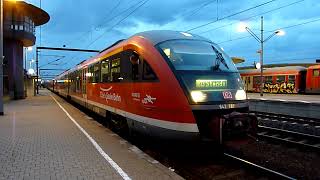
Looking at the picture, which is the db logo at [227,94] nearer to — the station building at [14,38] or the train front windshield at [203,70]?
the train front windshield at [203,70]

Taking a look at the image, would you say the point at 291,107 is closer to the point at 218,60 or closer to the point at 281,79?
the point at 218,60

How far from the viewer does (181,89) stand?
788 cm

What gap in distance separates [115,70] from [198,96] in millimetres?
4101

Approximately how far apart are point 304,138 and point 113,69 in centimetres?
599

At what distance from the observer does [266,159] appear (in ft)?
31.1

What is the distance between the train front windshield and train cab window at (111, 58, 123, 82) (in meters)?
2.46

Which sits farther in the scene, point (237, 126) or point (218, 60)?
point (218, 60)

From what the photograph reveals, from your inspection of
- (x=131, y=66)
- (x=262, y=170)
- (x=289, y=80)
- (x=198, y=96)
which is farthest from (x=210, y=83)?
(x=289, y=80)

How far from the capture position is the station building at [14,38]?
33.6 metres

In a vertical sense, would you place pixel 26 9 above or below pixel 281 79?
above

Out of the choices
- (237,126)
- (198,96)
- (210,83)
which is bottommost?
(237,126)

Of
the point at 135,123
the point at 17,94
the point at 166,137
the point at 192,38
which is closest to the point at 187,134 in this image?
the point at 166,137

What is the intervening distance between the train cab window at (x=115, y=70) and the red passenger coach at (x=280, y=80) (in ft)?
96.2

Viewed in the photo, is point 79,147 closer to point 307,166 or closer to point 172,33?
point 172,33
